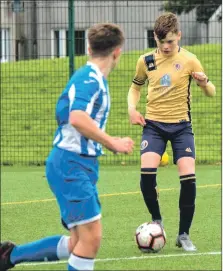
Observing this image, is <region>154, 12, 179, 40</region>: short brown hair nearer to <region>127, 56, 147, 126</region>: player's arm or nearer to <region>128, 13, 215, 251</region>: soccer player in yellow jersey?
<region>128, 13, 215, 251</region>: soccer player in yellow jersey

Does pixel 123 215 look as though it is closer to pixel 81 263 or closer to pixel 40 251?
pixel 40 251

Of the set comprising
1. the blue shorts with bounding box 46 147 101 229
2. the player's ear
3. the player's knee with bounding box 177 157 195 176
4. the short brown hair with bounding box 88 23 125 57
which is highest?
the short brown hair with bounding box 88 23 125 57

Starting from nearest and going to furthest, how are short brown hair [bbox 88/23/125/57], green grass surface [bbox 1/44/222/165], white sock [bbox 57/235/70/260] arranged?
short brown hair [bbox 88/23/125/57]
white sock [bbox 57/235/70/260]
green grass surface [bbox 1/44/222/165]

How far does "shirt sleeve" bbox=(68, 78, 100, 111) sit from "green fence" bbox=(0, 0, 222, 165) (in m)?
9.82

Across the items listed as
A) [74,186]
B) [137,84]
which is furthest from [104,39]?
[137,84]

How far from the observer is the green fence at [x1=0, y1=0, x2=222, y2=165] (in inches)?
643

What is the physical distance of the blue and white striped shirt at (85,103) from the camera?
5766mm

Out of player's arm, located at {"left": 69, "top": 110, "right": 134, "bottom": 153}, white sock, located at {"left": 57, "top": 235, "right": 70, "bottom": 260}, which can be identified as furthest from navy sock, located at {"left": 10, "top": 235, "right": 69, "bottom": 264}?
player's arm, located at {"left": 69, "top": 110, "right": 134, "bottom": 153}

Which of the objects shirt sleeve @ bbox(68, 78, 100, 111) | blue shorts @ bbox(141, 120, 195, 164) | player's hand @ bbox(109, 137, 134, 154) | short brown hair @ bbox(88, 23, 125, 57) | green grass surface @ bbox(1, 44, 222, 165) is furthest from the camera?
green grass surface @ bbox(1, 44, 222, 165)

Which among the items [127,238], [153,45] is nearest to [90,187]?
[127,238]

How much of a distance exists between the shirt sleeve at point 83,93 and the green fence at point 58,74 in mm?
9818

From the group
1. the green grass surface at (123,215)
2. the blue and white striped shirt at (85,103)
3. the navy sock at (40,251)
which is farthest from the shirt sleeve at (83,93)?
the green grass surface at (123,215)

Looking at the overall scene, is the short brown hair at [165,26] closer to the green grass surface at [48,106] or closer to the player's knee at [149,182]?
the player's knee at [149,182]

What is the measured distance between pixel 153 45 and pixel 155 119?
9.68 m
